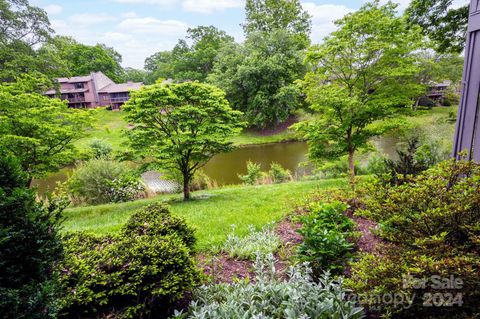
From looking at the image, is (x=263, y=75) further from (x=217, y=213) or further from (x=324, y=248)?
(x=324, y=248)

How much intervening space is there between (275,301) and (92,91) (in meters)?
39.7

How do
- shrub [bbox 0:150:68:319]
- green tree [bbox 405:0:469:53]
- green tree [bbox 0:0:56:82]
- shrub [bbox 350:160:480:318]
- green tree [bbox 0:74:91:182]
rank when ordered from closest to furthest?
shrub [bbox 0:150:68:319]
shrub [bbox 350:160:480:318]
green tree [bbox 0:74:91:182]
green tree [bbox 405:0:469:53]
green tree [bbox 0:0:56:82]

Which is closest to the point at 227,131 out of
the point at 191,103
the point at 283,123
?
the point at 191,103

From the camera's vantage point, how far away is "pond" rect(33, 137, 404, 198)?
12680 millimetres

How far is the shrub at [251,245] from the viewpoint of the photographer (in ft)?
11.0

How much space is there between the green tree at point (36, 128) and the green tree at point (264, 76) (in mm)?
15405

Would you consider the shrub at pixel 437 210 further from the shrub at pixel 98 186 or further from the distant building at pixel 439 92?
the distant building at pixel 439 92

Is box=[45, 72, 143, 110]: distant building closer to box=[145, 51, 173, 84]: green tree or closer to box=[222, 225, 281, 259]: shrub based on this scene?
box=[145, 51, 173, 84]: green tree

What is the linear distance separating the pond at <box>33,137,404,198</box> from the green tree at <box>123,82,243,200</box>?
17.0 ft

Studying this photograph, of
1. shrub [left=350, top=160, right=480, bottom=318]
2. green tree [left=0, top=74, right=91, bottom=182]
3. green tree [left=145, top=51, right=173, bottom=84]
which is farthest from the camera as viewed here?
green tree [left=145, top=51, right=173, bottom=84]

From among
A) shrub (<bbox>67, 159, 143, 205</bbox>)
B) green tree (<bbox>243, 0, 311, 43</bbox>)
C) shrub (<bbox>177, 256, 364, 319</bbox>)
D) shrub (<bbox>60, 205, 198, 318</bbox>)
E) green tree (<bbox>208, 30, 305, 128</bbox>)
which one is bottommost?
shrub (<bbox>67, 159, 143, 205</bbox>)

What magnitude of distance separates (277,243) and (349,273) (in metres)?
1.00

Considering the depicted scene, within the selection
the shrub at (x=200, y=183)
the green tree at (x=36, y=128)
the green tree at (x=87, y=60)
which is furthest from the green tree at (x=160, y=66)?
the green tree at (x=36, y=128)

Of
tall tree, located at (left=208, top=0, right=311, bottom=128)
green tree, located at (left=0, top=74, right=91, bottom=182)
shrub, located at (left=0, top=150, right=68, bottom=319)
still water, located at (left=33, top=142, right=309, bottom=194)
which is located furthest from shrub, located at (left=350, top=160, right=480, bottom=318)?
tall tree, located at (left=208, top=0, right=311, bottom=128)
